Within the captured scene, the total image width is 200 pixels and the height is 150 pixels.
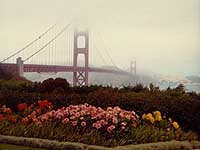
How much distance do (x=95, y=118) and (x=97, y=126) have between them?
252 mm

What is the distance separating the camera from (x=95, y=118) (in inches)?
275

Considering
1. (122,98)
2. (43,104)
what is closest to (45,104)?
(43,104)

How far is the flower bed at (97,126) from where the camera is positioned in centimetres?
666

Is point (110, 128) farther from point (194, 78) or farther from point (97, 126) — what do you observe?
point (194, 78)

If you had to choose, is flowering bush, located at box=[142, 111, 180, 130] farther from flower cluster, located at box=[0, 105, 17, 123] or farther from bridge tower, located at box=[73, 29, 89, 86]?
bridge tower, located at box=[73, 29, 89, 86]

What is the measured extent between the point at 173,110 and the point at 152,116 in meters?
0.50

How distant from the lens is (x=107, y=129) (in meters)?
6.69

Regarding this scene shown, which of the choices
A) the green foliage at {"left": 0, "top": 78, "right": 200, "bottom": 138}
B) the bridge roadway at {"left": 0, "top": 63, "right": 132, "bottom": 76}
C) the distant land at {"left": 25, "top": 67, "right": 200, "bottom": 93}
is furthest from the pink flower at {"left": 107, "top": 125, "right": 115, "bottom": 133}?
the bridge roadway at {"left": 0, "top": 63, "right": 132, "bottom": 76}

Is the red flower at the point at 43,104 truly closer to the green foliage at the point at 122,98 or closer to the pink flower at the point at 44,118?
the green foliage at the point at 122,98

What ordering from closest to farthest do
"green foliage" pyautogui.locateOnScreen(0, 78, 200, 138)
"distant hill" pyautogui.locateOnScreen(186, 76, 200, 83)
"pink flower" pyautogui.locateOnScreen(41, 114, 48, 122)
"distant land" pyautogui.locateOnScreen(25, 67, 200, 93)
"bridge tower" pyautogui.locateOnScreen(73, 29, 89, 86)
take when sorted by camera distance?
"pink flower" pyautogui.locateOnScreen(41, 114, 48, 122) < "green foliage" pyautogui.locateOnScreen(0, 78, 200, 138) < "distant hill" pyautogui.locateOnScreen(186, 76, 200, 83) < "distant land" pyautogui.locateOnScreen(25, 67, 200, 93) < "bridge tower" pyautogui.locateOnScreen(73, 29, 89, 86)

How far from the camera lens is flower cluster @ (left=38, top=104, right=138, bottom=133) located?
6.79 m

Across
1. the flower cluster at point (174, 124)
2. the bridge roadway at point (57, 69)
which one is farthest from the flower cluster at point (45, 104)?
the flower cluster at point (174, 124)

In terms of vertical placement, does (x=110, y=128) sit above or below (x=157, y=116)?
below

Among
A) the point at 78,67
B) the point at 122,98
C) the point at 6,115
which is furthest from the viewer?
the point at 78,67
